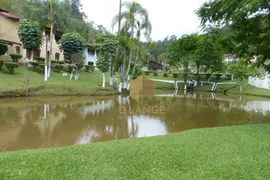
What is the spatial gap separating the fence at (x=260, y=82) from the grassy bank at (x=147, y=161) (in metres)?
23.4

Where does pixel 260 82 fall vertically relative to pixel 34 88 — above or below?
above

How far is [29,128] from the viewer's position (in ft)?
22.4

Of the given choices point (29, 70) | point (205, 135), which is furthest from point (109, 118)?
point (29, 70)

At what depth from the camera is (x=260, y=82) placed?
84.0ft

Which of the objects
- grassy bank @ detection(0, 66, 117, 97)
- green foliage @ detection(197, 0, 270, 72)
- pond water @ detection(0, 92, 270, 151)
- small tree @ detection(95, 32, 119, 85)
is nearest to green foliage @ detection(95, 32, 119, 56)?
small tree @ detection(95, 32, 119, 85)

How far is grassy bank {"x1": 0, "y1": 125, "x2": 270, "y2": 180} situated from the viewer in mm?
3172

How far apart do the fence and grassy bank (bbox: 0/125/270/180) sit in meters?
23.4

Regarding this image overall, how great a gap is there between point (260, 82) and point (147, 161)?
2645cm

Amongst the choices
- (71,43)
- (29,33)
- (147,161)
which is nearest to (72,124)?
(147,161)

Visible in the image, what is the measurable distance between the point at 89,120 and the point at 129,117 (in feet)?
5.69

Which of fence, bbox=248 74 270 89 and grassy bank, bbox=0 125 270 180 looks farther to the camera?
fence, bbox=248 74 270 89

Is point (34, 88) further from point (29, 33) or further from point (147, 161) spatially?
point (147, 161)

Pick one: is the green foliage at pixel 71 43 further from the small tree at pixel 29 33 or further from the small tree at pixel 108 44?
the small tree at pixel 108 44

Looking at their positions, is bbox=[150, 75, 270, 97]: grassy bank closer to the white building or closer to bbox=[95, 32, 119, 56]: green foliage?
the white building
